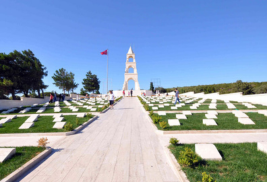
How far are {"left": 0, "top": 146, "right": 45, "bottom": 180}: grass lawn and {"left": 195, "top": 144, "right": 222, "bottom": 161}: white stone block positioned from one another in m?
4.34

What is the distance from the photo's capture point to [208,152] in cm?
394

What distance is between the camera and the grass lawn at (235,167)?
9.89 ft

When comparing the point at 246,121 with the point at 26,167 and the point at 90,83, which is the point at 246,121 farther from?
the point at 90,83

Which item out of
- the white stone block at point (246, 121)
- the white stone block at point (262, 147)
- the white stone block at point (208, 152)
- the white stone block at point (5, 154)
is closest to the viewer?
the white stone block at point (208, 152)

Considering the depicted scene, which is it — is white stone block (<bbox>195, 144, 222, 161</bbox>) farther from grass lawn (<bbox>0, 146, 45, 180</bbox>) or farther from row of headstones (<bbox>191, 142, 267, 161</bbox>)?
grass lawn (<bbox>0, 146, 45, 180</bbox>)

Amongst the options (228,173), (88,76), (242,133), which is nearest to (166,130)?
(242,133)

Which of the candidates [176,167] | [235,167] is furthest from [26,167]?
[235,167]

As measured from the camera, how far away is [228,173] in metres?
3.18

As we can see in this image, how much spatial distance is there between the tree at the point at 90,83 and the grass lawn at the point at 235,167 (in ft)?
167

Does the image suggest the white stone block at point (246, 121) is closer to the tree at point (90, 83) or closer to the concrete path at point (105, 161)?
the concrete path at point (105, 161)

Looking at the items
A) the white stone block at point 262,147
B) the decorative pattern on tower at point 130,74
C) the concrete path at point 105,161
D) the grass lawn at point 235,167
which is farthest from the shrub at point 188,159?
the decorative pattern on tower at point 130,74

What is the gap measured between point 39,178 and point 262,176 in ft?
14.7

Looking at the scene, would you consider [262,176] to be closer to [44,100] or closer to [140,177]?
[140,177]

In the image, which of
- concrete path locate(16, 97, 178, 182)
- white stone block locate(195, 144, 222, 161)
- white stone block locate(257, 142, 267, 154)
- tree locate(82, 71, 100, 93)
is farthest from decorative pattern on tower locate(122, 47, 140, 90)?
Result: white stone block locate(195, 144, 222, 161)
